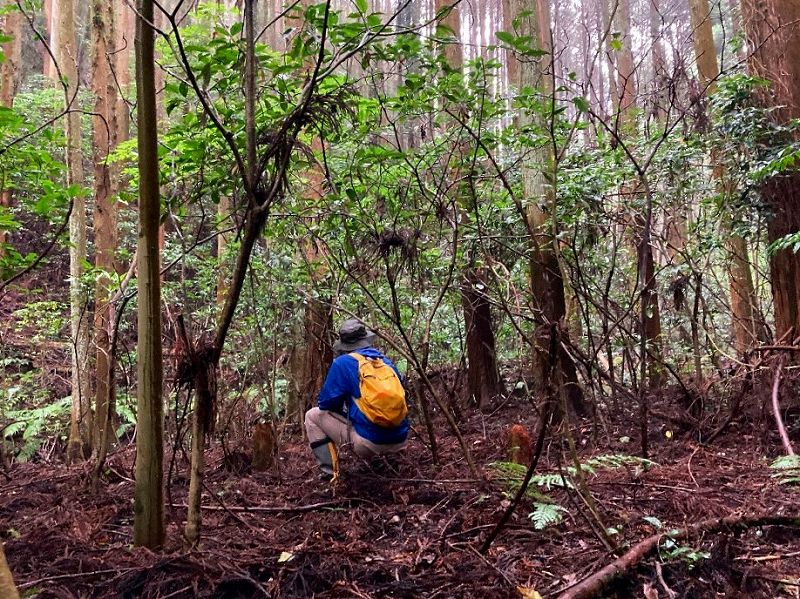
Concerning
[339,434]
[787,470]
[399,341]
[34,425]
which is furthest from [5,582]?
[34,425]

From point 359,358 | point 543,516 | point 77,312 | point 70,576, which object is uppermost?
point 77,312

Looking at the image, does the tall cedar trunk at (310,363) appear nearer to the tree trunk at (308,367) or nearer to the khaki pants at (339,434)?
the tree trunk at (308,367)

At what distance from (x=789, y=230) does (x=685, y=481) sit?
3.53 metres

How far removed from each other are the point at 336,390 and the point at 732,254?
17.1ft

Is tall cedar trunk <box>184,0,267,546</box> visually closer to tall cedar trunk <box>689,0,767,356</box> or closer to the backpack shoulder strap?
the backpack shoulder strap

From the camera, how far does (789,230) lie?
6.30 m

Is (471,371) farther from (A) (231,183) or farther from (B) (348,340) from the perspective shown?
(A) (231,183)

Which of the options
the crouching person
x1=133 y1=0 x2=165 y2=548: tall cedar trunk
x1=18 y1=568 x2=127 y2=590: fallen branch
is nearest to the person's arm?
the crouching person

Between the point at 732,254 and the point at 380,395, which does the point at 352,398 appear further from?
the point at 732,254

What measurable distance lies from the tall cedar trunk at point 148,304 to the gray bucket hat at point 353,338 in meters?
2.25

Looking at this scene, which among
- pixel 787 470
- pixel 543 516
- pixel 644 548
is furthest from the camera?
pixel 787 470

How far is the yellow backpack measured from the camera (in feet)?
15.9

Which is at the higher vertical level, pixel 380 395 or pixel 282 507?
pixel 380 395

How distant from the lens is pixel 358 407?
498 cm
